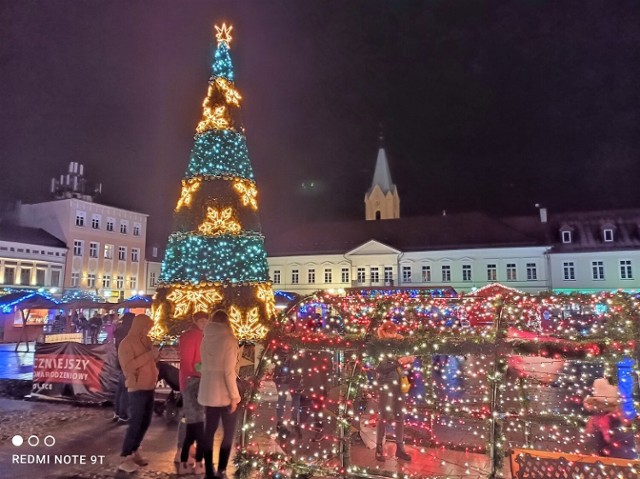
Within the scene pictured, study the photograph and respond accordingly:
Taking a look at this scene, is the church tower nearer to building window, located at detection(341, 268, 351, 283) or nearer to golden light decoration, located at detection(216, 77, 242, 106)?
building window, located at detection(341, 268, 351, 283)

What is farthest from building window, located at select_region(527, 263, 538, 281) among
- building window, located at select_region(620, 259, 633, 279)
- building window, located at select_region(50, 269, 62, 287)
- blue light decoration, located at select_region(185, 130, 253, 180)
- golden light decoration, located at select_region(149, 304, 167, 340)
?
building window, located at select_region(50, 269, 62, 287)

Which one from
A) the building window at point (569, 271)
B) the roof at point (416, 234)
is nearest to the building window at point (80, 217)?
the roof at point (416, 234)

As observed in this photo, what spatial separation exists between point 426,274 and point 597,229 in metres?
14.5

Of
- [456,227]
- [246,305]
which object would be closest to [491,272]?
[456,227]

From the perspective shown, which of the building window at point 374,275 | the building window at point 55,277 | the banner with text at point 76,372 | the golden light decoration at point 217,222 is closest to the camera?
the banner with text at point 76,372

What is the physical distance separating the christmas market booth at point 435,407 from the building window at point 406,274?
33.0 meters

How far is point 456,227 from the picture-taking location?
139 feet

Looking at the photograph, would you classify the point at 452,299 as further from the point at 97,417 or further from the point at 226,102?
the point at 226,102

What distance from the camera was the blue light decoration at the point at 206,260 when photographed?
566 inches

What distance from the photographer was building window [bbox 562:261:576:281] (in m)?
37.8

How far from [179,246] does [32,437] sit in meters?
8.00

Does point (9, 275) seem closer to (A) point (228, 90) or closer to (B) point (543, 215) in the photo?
Result: (A) point (228, 90)

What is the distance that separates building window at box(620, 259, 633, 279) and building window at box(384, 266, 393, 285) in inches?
712

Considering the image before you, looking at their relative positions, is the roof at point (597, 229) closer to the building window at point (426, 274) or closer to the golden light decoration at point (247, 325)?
the building window at point (426, 274)
